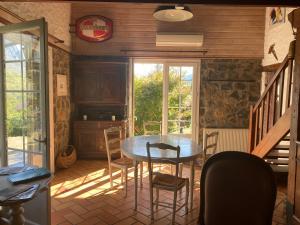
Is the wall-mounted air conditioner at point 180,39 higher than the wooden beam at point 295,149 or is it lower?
higher

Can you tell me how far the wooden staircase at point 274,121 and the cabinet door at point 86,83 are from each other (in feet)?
10.3

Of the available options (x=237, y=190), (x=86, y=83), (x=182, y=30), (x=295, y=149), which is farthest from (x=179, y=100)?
(x=237, y=190)

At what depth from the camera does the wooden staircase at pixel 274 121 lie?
3338 millimetres

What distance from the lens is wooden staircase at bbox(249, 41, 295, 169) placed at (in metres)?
3.34

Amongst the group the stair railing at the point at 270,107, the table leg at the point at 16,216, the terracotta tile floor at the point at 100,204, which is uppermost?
the stair railing at the point at 270,107

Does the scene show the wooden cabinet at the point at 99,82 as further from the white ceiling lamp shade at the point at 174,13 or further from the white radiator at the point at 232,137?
the white radiator at the point at 232,137

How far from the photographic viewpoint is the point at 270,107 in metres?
3.74

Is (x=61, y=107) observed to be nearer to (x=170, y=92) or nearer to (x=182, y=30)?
(x=170, y=92)

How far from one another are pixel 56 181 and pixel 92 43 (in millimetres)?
2885

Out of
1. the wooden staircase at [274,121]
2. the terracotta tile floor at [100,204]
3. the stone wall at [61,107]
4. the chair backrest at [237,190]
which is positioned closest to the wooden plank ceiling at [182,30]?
the stone wall at [61,107]

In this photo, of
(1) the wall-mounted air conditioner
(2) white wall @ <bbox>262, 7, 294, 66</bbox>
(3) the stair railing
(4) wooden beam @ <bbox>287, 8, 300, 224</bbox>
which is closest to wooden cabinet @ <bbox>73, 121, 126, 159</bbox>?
(1) the wall-mounted air conditioner

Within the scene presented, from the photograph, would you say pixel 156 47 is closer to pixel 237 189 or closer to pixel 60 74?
pixel 60 74

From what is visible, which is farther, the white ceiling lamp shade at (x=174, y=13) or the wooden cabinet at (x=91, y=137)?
the wooden cabinet at (x=91, y=137)

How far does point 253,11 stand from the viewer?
206 inches
